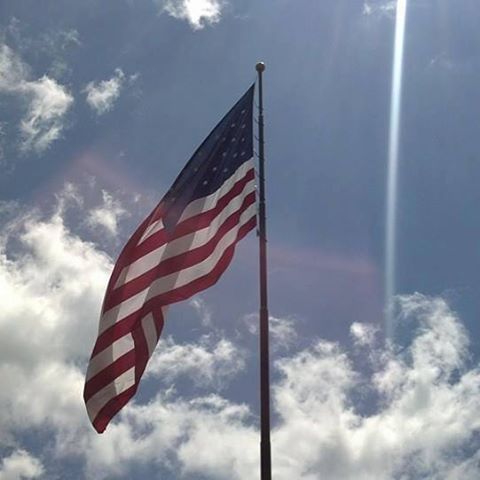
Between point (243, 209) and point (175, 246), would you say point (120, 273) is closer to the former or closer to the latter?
point (175, 246)

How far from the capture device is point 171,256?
787 inches

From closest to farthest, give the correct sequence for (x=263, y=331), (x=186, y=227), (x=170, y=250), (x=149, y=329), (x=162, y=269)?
1. (x=263, y=331)
2. (x=149, y=329)
3. (x=162, y=269)
4. (x=170, y=250)
5. (x=186, y=227)

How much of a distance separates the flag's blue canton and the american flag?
0.03 meters

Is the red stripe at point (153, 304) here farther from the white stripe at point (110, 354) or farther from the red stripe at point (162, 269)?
the red stripe at point (162, 269)

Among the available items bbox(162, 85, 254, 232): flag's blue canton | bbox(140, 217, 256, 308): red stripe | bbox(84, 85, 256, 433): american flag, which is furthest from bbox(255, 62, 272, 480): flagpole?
bbox(140, 217, 256, 308): red stripe

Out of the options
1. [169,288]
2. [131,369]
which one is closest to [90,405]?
[131,369]

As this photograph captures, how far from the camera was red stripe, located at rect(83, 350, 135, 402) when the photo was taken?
1925cm

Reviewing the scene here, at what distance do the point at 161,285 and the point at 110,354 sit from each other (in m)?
1.98

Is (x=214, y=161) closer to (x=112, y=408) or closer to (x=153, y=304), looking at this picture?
(x=153, y=304)

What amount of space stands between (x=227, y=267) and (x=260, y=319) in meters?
2.14

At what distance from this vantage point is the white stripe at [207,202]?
20.8 metres

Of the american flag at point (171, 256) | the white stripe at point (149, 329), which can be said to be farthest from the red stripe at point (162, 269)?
the white stripe at point (149, 329)

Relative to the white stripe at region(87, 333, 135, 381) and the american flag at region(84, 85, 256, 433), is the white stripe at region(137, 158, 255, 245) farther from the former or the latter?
the white stripe at region(87, 333, 135, 381)

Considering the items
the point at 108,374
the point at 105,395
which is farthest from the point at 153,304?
the point at 105,395
